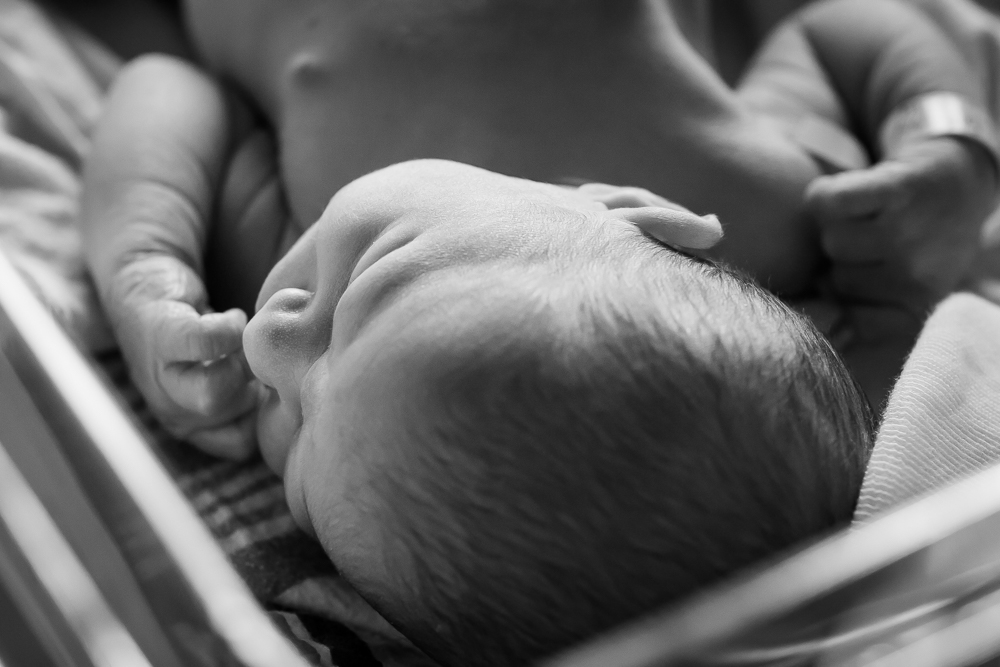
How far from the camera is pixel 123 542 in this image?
0.32 meters

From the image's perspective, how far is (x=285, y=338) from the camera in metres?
0.51

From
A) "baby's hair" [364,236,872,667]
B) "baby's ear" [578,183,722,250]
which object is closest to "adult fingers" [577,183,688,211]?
"baby's ear" [578,183,722,250]

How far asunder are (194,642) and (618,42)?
0.56 meters

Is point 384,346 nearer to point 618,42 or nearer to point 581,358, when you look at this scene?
point 581,358

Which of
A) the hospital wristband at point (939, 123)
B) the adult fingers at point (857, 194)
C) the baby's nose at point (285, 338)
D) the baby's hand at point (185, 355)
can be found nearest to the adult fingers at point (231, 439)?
the baby's hand at point (185, 355)

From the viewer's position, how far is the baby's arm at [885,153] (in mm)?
738

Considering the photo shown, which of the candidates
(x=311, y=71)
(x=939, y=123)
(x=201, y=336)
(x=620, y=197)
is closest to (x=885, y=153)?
(x=939, y=123)

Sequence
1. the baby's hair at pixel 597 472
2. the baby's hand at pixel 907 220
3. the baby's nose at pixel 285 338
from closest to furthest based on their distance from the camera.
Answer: the baby's hair at pixel 597 472 < the baby's nose at pixel 285 338 < the baby's hand at pixel 907 220

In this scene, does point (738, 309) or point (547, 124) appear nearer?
point (738, 309)

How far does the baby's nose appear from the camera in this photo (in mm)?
510

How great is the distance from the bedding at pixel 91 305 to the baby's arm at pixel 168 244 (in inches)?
0.8

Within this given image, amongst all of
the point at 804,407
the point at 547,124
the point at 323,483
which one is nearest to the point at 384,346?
the point at 323,483

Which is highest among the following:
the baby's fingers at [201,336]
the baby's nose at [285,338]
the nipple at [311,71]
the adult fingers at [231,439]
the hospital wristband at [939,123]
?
the nipple at [311,71]

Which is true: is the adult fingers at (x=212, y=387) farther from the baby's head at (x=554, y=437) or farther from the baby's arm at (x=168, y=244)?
the baby's head at (x=554, y=437)
